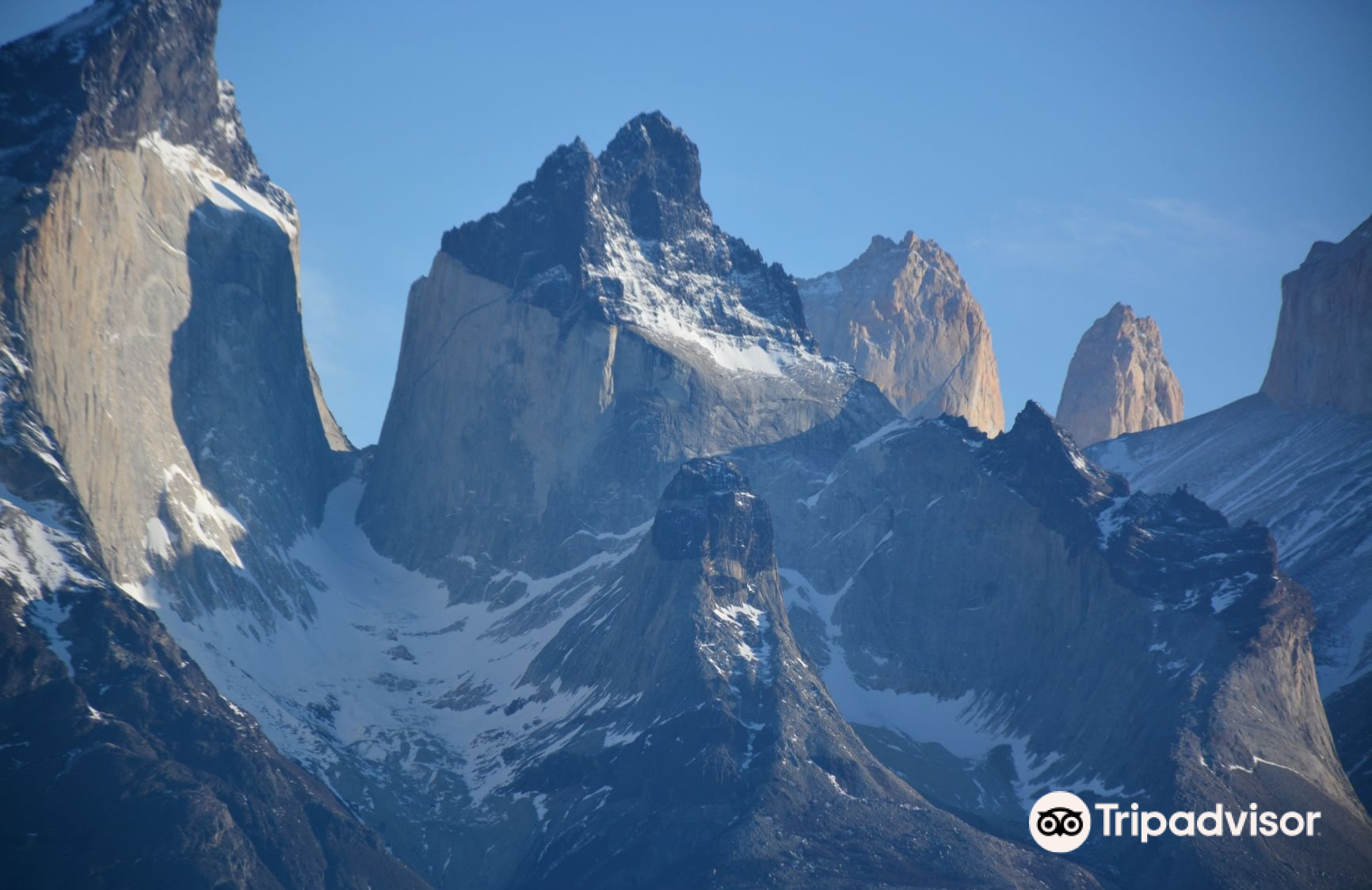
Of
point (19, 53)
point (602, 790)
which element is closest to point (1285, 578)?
point (602, 790)

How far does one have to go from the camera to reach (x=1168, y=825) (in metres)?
166

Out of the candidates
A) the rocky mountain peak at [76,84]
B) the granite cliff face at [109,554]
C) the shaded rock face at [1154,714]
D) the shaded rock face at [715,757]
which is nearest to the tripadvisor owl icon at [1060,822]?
the shaded rock face at [1154,714]

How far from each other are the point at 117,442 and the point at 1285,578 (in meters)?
97.4

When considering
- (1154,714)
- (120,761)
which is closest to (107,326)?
(120,761)

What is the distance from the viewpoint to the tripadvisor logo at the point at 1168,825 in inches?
6496

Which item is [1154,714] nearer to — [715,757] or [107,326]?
[715,757]

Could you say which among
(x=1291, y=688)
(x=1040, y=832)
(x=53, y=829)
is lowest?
(x=53, y=829)

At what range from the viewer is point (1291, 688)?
7151 inches

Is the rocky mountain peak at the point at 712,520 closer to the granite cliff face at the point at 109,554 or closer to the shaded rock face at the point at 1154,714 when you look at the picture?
the shaded rock face at the point at 1154,714

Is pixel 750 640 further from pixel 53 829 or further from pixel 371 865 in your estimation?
pixel 53 829

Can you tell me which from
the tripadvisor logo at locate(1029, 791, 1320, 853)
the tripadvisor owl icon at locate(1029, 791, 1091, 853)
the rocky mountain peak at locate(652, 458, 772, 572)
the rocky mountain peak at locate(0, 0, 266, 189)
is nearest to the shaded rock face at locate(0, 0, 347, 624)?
the rocky mountain peak at locate(0, 0, 266, 189)

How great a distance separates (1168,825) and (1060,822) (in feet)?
27.9

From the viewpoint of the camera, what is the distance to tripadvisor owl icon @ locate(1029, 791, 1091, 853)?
166m

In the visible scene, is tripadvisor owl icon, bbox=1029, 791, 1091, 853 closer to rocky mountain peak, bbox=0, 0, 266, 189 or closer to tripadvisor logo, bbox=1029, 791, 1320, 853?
tripadvisor logo, bbox=1029, 791, 1320, 853
